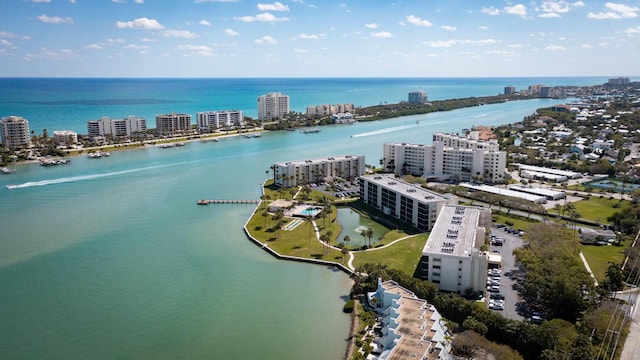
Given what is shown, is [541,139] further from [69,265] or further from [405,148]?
[69,265]

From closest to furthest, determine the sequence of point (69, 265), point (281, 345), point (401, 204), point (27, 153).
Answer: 1. point (281, 345)
2. point (69, 265)
3. point (401, 204)
4. point (27, 153)

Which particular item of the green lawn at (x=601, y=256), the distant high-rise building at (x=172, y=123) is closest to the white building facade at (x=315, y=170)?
the green lawn at (x=601, y=256)

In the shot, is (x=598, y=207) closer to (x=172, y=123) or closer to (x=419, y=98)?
(x=172, y=123)

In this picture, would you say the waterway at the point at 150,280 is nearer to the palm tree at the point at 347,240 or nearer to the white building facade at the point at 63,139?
the palm tree at the point at 347,240

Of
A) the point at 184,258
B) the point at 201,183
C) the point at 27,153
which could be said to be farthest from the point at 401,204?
the point at 27,153

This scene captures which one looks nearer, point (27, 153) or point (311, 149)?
point (27, 153)
